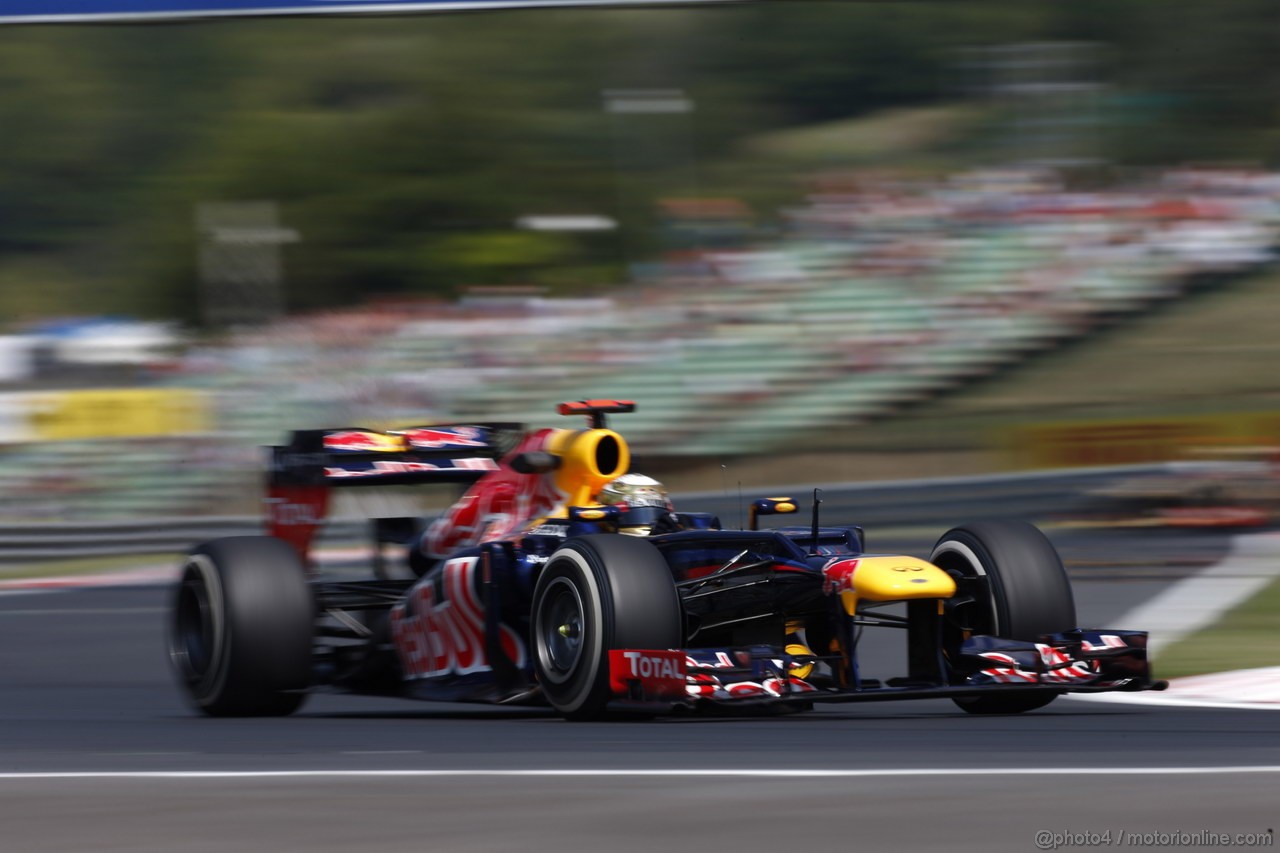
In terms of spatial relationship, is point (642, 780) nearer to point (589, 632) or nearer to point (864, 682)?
point (589, 632)

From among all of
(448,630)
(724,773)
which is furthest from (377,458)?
(724,773)

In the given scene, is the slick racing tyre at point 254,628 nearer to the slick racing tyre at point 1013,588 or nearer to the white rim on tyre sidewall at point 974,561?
the white rim on tyre sidewall at point 974,561

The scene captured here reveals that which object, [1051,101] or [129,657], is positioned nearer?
[129,657]

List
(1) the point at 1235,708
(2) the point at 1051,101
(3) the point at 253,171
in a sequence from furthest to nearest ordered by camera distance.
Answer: (3) the point at 253,171 < (2) the point at 1051,101 < (1) the point at 1235,708

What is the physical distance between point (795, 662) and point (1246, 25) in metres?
19.4

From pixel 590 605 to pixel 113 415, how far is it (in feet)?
48.0

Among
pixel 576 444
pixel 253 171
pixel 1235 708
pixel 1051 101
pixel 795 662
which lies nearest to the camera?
pixel 795 662

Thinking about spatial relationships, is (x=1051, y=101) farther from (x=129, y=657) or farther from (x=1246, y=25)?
(x=129, y=657)

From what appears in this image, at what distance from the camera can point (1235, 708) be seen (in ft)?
25.5

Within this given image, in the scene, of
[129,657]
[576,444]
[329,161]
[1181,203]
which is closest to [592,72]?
[329,161]

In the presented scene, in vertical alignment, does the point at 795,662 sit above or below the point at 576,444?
below

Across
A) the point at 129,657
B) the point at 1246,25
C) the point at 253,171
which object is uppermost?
the point at 1246,25

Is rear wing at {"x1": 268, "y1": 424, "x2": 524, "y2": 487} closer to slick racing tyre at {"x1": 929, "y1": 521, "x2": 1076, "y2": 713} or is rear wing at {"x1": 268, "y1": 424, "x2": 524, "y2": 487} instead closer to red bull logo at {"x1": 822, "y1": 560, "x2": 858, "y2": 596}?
red bull logo at {"x1": 822, "y1": 560, "x2": 858, "y2": 596}

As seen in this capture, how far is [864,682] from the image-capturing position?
721 centimetres
